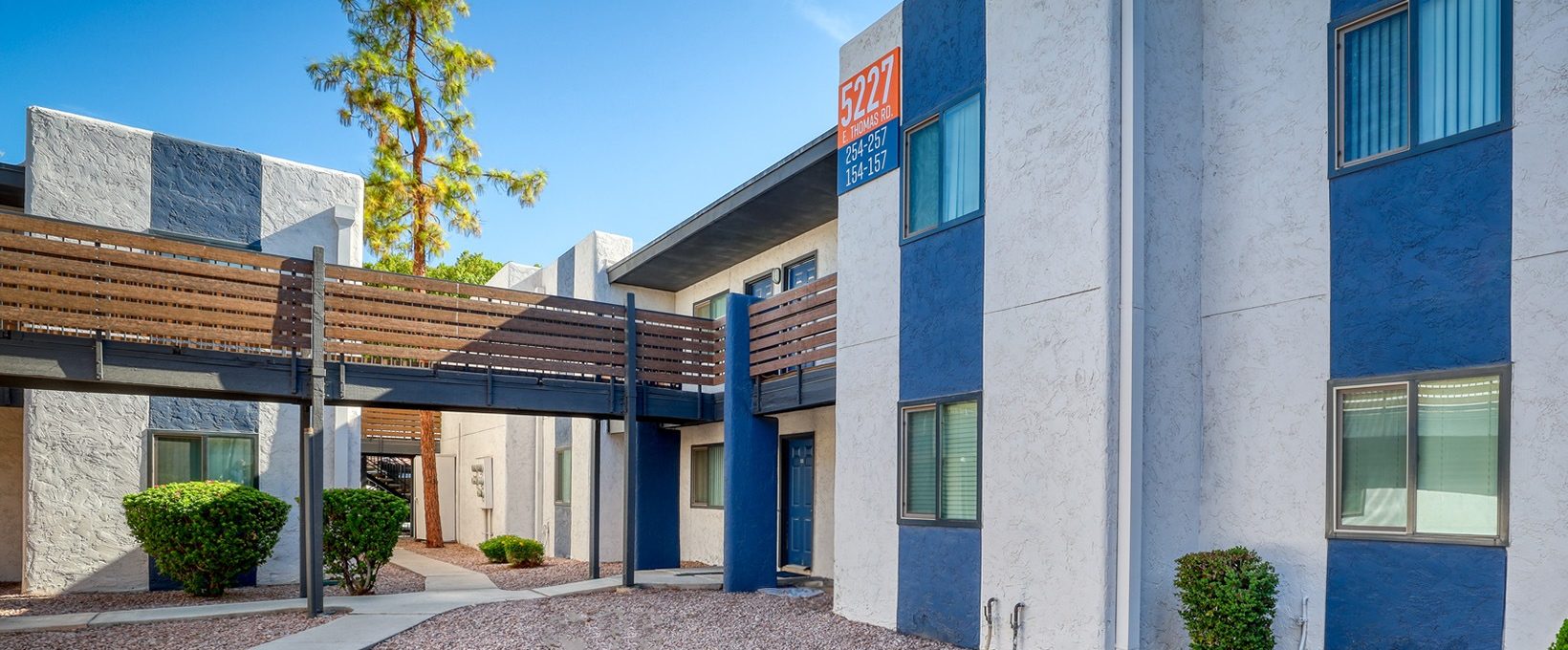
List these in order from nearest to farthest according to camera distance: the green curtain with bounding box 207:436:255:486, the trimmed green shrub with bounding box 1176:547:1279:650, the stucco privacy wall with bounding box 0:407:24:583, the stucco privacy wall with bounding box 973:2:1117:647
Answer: the trimmed green shrub with bounding box 1176:547:1279:650 → the stucco privacy wall with bounding box 973:2:1117:647 → the green curtain with bounding box 207:436:255:486 → the stucco privacy wall with bounding box 0:407:24:583

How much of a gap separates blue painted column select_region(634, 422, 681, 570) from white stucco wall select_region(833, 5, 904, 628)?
647 centimetres

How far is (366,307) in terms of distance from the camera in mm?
11266

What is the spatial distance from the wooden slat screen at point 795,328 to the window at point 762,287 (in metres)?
2.58

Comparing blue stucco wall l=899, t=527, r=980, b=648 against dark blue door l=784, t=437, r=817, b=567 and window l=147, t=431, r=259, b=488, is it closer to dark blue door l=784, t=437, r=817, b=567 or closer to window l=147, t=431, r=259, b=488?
dark blue door l=784, t=437, r=817, b=567

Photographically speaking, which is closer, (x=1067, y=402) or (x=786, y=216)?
(x=1067, y=402)

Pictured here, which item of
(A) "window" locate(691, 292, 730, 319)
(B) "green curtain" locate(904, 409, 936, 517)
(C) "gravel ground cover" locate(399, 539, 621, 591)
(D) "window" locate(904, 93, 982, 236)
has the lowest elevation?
(C) "gravel ground cover" locate(399, 539, 621, 591)

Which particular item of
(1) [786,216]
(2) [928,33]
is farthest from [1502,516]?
(1) [786,216]

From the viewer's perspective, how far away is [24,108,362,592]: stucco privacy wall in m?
13.3

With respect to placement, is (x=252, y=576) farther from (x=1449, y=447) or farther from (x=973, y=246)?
(x=1449, y=447)

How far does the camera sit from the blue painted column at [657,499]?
16.3 meters

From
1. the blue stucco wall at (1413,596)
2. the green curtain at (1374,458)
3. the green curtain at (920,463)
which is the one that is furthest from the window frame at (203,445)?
the green curtain at (1374,458)

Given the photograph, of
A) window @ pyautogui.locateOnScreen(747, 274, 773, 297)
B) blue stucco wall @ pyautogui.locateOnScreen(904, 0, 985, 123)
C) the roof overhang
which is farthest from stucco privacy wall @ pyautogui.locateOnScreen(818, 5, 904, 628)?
window @ pyautogui.locateOnScreen(747, 274, 773, 297)

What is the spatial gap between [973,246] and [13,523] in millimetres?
15722

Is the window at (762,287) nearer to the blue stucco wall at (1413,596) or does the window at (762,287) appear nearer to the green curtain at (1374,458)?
the green curtain at (1374,458)
